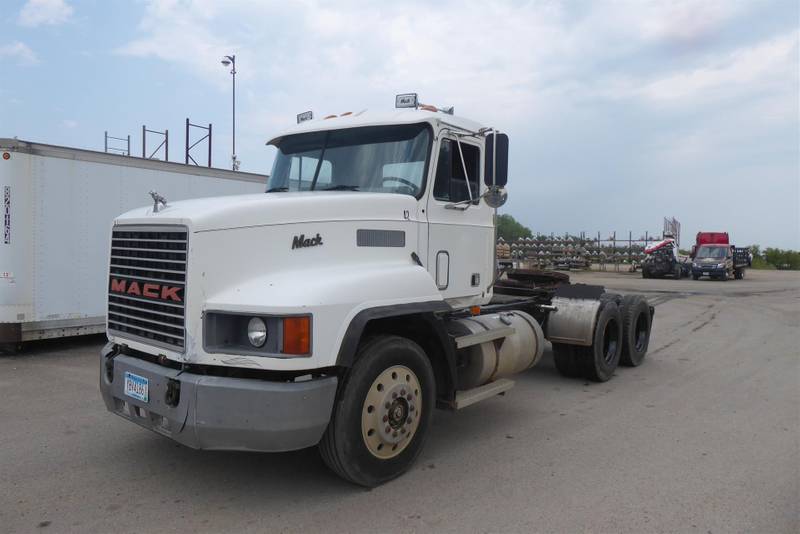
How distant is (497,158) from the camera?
512cm

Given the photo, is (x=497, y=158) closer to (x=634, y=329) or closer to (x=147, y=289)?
(x=147, y=289)

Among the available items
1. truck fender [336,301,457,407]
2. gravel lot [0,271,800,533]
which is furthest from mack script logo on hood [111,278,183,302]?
gravel lot [0,271,800,533]

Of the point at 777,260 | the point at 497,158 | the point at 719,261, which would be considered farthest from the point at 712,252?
the point at 497,158

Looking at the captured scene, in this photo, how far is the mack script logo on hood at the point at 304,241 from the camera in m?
3.99

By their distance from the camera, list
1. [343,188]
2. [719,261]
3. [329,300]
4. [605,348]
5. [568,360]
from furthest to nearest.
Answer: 1. [719,261]
2. [605,348]
3. [568,360]
4. [343,188]
5. [329,300]

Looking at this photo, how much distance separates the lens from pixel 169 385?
3.71 meters

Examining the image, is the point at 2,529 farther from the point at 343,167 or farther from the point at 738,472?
the point at 738,472

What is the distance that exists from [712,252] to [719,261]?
4.05 feet

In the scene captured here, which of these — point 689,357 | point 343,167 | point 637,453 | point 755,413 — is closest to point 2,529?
point 343,167

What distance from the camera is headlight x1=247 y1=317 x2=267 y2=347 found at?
3.55 m

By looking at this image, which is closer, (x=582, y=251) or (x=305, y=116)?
(x=305, y=116)

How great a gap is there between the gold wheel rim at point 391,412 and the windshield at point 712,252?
30770 mm

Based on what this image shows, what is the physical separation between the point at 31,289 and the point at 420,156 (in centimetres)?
668

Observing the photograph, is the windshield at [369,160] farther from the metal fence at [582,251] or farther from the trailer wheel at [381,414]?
the metal fence at [582,251]
